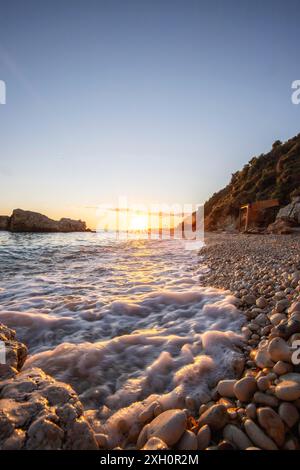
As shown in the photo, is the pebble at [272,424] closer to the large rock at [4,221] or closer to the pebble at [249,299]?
the pebble at [249,299]

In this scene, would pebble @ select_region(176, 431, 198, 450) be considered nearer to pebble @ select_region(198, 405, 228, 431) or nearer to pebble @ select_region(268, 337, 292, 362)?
pebble @ select_region(198, 405, 228, 431)

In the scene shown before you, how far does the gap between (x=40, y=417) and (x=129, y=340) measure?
1594mm

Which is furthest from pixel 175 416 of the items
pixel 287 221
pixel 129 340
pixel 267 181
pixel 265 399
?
pixel 267 181

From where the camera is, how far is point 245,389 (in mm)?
1692

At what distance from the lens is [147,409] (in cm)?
172

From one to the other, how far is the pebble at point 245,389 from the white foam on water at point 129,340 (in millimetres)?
279

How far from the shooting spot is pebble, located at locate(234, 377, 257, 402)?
1668 millimetres

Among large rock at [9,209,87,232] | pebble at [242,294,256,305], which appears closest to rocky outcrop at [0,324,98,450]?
pebble at [242,294,256,305]

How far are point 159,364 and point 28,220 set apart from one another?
4893 cm

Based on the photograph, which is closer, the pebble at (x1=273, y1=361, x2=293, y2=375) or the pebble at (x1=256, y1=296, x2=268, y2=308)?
the pebble at (x1=273, y1=361, x2=293, y2=375)

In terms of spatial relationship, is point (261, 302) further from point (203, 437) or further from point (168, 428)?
point (168, 428)

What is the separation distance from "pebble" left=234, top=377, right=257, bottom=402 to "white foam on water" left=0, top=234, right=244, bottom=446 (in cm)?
28

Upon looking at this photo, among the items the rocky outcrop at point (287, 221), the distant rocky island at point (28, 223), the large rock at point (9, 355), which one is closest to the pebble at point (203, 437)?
the large rock at point (9, 355)

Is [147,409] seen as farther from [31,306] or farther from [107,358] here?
[31,306]
